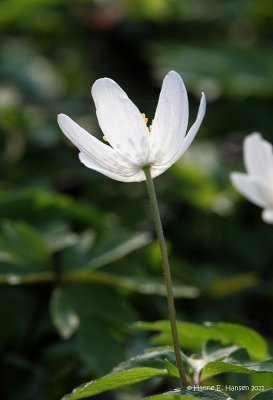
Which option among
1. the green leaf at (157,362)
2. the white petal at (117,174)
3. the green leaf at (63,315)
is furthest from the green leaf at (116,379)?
the green leaf at (63,315)

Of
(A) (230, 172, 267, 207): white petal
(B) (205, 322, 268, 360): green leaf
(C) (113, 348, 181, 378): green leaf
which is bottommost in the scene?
(C) (113, 348, 181, 378): green leaf

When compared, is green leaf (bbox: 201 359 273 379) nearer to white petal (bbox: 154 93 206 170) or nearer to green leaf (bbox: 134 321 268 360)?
green leaf (bbox: 134 321 268 360)

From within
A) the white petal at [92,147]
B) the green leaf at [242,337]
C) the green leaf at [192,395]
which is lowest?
the green leaf at [192,395]

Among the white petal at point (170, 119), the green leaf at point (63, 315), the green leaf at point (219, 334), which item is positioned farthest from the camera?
the green leaf at point (63, 315)

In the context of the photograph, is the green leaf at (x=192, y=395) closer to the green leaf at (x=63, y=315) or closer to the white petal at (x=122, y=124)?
the white petal at (x=122, y=124)

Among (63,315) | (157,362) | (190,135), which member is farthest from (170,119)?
(63,315)

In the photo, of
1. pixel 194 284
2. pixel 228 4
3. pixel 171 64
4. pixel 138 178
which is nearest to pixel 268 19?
pixel 228 4

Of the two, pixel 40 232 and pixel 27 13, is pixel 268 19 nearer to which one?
pixel 27 13

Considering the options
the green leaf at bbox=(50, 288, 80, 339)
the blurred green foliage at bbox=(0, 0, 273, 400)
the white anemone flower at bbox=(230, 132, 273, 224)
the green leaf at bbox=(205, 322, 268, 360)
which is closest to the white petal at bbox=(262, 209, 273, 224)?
the white anemone flower at bbox=(230, 132, 273, 224)
